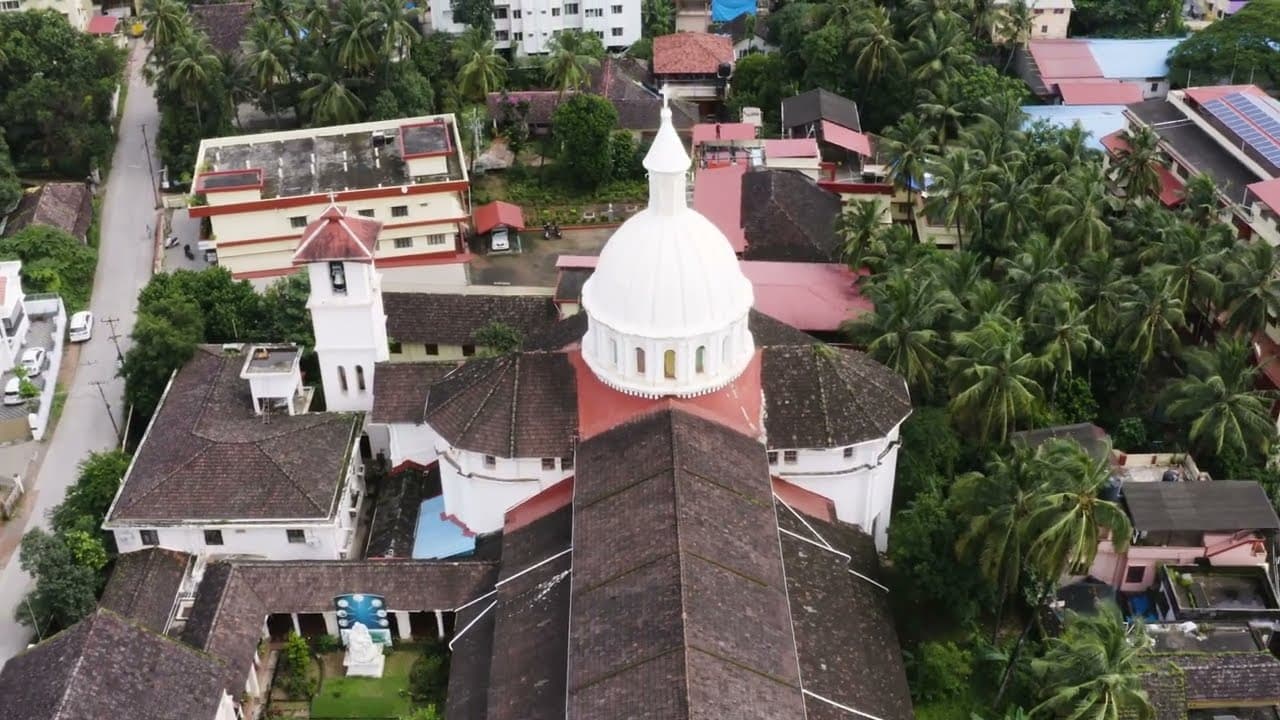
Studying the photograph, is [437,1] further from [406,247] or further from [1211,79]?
[1211,79]

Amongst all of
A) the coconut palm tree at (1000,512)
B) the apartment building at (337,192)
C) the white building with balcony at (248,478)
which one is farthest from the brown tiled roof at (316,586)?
the apartment building at (337,192)

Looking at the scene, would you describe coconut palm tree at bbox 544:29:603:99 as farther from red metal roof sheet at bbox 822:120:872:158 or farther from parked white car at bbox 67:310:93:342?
parked white car at bbox 67:310:93:342

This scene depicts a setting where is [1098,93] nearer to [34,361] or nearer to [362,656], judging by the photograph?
[362,656]

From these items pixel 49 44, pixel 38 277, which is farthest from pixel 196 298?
pixel 49 44

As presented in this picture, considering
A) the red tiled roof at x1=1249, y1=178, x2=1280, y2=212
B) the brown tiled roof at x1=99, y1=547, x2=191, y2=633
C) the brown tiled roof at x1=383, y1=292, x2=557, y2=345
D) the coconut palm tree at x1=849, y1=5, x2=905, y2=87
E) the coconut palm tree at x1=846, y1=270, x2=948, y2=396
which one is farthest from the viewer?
the coconut palm tree at x1=849, y1=5, x2=905, y2=87

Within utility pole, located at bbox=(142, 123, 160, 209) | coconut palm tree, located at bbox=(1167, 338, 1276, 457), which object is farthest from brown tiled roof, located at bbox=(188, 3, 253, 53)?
coconut palm tree, located at bbox=(1167, 338, 1276, 457)

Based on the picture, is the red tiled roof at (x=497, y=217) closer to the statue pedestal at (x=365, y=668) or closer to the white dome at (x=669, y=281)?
the white dome at (x=669, y=281)
